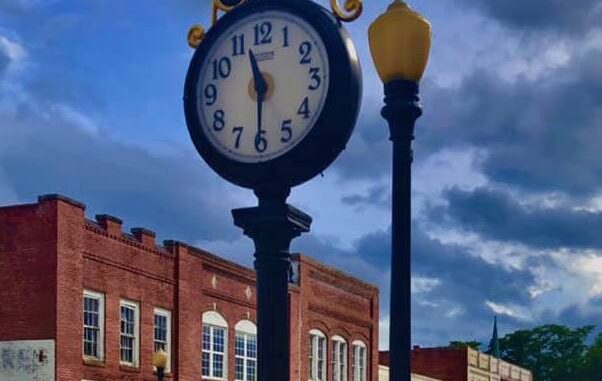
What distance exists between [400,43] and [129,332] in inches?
1046

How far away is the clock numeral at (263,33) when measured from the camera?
18.6 feet

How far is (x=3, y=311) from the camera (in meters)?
29.0

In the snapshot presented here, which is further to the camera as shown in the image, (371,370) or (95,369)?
(371,370)

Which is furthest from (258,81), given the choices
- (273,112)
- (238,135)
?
(238,135)

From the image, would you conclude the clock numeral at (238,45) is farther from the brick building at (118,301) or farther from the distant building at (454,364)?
the distant building at (454,364)

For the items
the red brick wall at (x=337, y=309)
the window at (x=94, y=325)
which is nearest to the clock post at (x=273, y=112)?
the window at (x=94, y=325)

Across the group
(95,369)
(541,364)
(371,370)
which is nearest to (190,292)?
(95,369)

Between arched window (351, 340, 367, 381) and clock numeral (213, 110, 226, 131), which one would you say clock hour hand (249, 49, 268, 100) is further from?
arched window (351, 340, 367, 381)

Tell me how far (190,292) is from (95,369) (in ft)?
17.0

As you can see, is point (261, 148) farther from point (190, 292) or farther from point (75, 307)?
point (190, 292)

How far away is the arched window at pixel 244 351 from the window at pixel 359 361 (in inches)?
349

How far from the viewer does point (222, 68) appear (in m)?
5.75

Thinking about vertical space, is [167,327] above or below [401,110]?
above

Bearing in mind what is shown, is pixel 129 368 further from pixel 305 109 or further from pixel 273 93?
pixel 305 109
